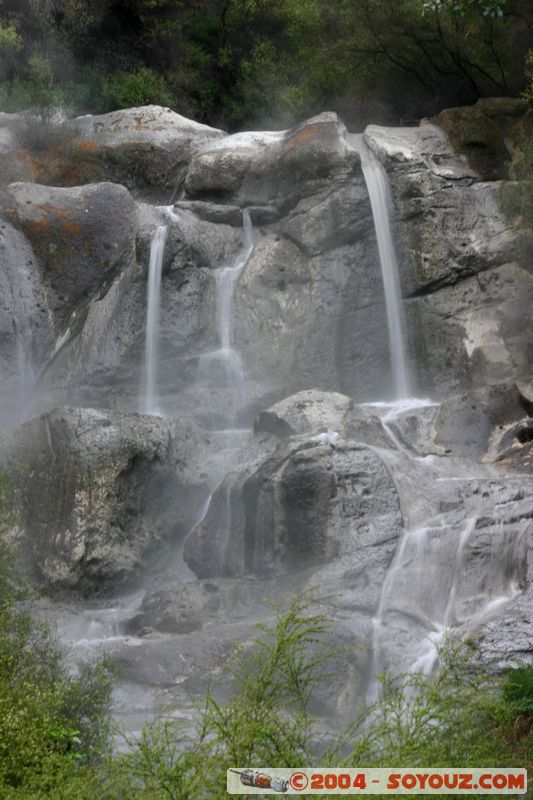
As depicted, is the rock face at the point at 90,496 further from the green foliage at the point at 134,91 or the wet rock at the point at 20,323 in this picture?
the green foliage at the point at 134,91

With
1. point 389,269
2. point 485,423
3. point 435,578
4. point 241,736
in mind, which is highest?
point 389,269

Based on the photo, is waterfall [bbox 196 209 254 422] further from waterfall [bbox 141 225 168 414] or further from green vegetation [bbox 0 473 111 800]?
green vegetation [bbox 0 473 111 800]

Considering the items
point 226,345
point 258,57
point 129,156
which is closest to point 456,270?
point 226,345

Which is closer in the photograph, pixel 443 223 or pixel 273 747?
pixel 273 747

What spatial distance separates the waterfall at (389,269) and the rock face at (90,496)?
19.6 feet

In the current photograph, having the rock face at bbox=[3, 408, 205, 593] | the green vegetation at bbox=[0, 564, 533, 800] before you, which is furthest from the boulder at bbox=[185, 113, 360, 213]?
the green vegetation at bbox=[0, 564, 533, 800]

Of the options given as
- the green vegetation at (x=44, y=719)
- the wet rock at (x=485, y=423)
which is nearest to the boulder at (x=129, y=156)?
the wet rock at (x=485, y=423)

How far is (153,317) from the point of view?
67.8 ft

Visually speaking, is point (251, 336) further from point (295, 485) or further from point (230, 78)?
point (230, 78)

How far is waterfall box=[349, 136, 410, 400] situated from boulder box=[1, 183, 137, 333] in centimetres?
516

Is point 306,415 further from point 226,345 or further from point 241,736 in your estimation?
point 241,736

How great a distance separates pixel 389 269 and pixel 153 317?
4.98 m

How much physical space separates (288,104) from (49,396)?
12203mm

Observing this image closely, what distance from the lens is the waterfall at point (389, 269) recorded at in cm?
2072
